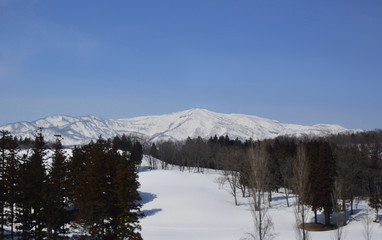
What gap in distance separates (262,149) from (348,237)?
14.5m

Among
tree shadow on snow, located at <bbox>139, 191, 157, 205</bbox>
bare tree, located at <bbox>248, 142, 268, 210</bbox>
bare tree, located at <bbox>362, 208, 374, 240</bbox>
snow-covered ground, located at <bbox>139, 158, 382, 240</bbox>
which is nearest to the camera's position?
bare tree, located at <bbox>362, 208, 374, 240</bbox>

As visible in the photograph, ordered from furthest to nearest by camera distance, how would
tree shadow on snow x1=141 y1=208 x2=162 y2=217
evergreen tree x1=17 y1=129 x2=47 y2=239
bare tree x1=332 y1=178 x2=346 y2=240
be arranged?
tree shadow on snow x1=141 y1=208 x2=162 y2=217 → evergreen tree x1=17 y1=129 x2=47 y2=239 → bare tree x1=332 y1=178 x2=346 y2=240

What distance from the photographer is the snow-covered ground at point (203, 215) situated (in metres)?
36.8

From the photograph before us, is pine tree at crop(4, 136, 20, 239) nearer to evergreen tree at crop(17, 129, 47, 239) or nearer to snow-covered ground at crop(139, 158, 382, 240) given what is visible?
evergreen tree at crop(17, 129, 47, 239)

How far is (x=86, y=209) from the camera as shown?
24.3 m

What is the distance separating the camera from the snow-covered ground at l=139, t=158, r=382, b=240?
36812 mm

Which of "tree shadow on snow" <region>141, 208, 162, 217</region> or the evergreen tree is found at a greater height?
the evergreen tree

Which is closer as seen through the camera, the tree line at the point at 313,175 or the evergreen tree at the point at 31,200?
the tree line at the point at 313,175

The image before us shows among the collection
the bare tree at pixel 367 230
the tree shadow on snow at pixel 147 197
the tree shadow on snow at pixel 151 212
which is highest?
the bare tree at pixel 367 230

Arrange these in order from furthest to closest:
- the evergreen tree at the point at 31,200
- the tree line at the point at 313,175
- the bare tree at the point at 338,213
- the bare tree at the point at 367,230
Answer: the evergreen tree at the point at 31,200, the tree line at the point at 313,175, the bare tree at the point at 338,213, the bare tree at the point at 367,230

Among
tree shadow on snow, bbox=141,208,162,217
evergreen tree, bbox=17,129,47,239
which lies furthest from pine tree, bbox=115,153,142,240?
tree shadow on snow, bbox=141,208,162,217

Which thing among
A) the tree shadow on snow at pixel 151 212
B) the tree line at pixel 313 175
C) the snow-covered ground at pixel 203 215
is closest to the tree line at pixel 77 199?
the tree line at pixel 313 175

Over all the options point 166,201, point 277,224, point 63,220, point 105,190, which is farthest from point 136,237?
point 166,201

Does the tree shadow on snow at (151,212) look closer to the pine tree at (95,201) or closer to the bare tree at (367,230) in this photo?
the pine tree at (95,201)
